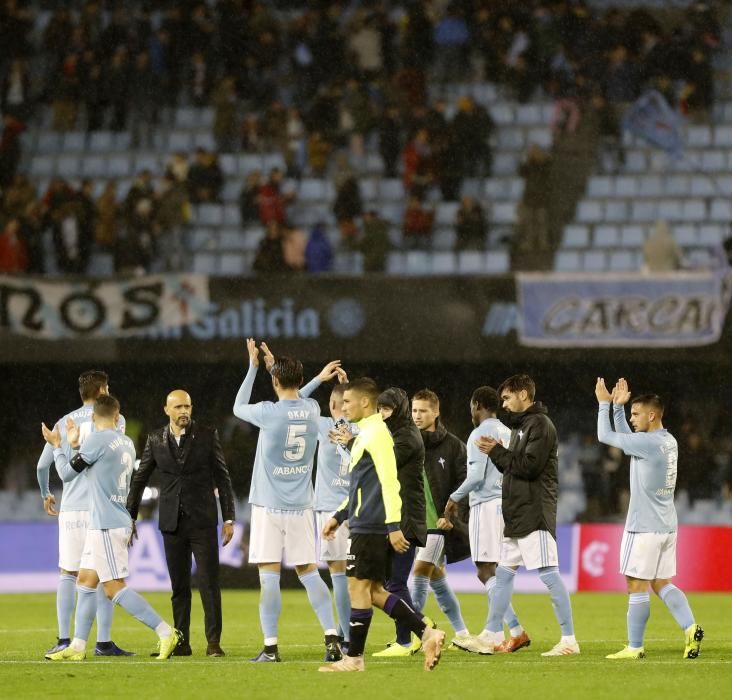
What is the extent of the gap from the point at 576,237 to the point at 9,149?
9.55 m

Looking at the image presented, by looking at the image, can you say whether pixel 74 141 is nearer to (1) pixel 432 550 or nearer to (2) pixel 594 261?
(2) pixel 594 261

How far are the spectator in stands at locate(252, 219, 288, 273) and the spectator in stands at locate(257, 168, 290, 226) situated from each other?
1.16 meters

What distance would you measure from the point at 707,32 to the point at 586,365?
6.54 metres

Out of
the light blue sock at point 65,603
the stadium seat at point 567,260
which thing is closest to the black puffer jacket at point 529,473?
the light blue sock at point 65,603

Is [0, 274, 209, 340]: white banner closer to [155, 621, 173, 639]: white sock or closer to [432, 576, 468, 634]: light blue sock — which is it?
[432, 576, 468, 634]: light blue sock

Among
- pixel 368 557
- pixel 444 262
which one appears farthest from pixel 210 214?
pixel 368 557

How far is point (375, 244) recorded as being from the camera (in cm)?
2620

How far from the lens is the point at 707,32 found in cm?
2931

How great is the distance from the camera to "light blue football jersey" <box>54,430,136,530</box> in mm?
12508

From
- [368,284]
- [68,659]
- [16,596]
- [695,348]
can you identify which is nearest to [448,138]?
[368,284]

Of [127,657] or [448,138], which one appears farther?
[448,138]

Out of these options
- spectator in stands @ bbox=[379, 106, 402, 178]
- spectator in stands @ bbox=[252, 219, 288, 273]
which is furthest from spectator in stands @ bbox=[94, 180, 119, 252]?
spectator in stands @ bbox=[379, 106, 402, 178]

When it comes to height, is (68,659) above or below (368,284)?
below

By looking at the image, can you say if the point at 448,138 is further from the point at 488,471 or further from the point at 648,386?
the point at 488,471
